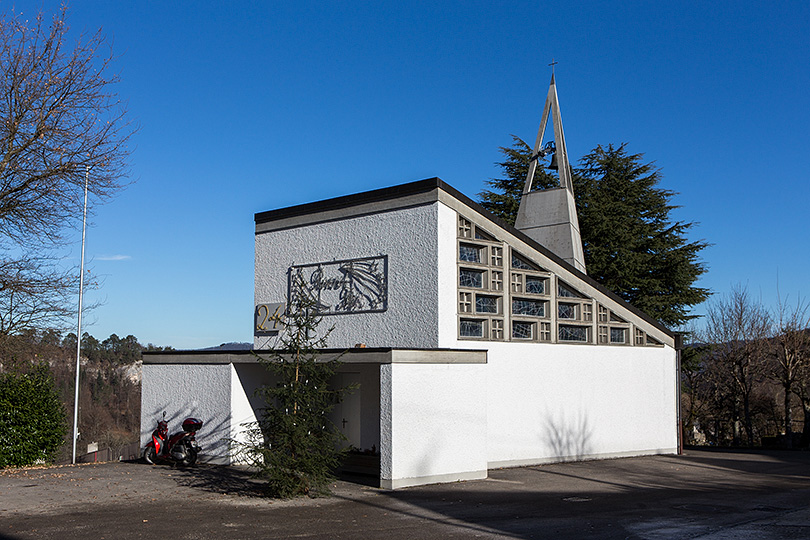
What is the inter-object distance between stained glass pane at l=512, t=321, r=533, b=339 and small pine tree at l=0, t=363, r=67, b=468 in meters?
10.9

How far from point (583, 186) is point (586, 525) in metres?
28.8

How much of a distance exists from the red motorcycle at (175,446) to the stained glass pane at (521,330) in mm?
7453

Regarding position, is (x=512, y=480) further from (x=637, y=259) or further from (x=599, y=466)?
(x=637, y=259)

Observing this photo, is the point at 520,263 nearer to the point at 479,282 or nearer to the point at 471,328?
the point at 479,282

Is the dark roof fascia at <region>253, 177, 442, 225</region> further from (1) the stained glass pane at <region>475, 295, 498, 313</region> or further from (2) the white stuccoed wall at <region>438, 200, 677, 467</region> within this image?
(1) the stained glass pane at <region>475, 295, 498, 313</region>

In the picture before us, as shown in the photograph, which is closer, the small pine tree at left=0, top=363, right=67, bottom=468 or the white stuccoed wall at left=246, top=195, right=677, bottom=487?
the white stuccoed wall at left=246, top=195, right=677, bottom=487

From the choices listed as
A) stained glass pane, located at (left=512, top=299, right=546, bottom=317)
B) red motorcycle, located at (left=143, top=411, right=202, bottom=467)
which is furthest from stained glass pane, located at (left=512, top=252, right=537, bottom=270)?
red motorcycle, located at (left=143, top=411, right=202, bottom=467)

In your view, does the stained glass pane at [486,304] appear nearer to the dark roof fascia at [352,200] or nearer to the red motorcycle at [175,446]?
the dark roof fascia at [352,200]

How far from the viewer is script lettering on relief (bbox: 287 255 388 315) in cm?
1702

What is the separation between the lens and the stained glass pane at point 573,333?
18.6 metres

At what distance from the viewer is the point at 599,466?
17594 mm

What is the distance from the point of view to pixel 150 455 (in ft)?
55.3

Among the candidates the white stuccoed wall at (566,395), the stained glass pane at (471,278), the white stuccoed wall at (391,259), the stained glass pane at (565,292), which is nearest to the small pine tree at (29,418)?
the white stuccoed wall at (391,259)

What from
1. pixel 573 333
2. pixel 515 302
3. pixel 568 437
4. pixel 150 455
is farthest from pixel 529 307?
A: pixel 150 455
